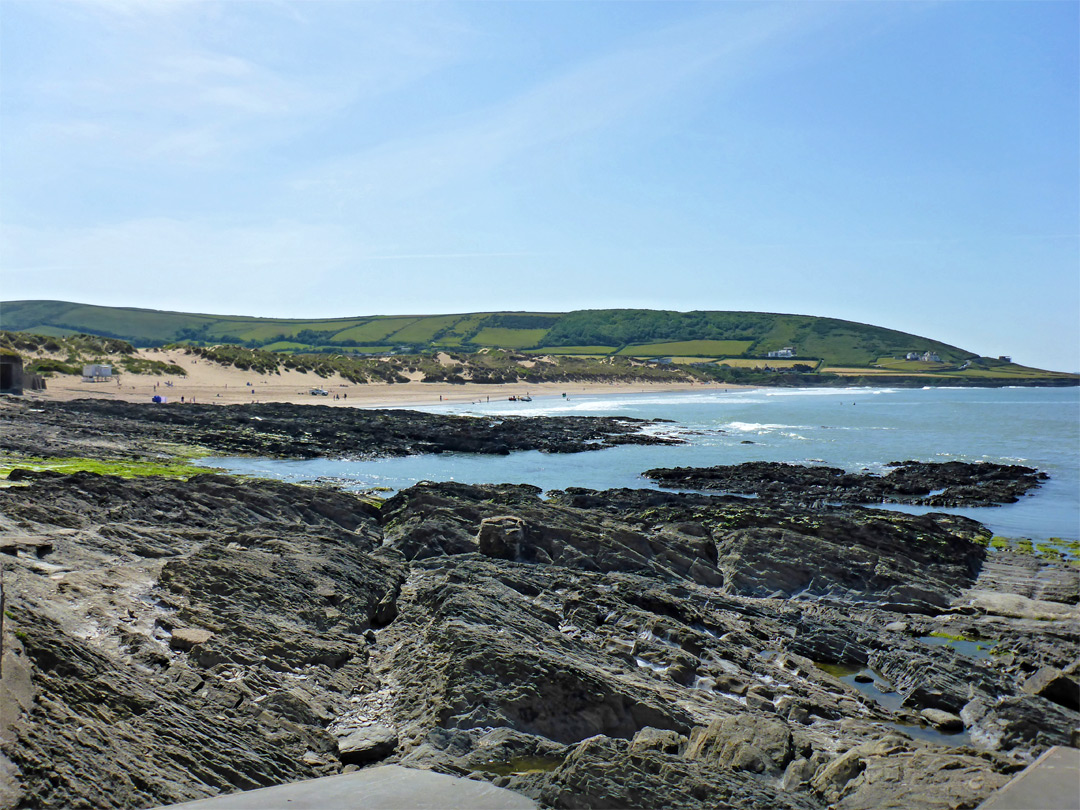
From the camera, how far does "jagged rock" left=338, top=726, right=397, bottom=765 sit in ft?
22.0

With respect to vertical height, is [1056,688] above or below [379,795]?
below

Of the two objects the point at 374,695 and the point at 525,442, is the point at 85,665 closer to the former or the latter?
the point at 374,695

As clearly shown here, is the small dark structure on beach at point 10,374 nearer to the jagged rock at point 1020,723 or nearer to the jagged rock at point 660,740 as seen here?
the jagged rock at point 660,740

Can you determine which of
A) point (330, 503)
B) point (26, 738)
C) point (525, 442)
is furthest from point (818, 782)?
point (525, 442)

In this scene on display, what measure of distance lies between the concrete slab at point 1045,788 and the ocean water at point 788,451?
20.7 m

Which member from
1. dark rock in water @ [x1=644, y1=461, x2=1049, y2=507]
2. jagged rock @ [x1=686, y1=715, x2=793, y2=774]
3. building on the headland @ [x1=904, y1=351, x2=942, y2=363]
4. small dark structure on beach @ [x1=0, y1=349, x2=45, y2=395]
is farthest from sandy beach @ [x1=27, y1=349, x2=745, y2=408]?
building on the headland @ [x1=904, y1=351, x2=942, y2=363]

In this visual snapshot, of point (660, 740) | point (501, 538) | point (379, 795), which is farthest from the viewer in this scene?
point (501, 538)

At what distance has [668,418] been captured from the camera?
6994cm

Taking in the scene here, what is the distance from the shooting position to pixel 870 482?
33125mm

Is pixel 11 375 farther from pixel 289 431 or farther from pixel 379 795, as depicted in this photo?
pixel 379 795

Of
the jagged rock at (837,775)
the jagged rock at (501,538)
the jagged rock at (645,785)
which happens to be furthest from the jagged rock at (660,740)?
the jagged rock at (501,538)

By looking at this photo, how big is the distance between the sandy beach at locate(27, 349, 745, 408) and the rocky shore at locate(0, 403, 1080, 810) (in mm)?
49198

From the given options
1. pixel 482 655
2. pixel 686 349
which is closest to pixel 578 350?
pixel 686 349

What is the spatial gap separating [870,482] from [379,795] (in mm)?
32010
